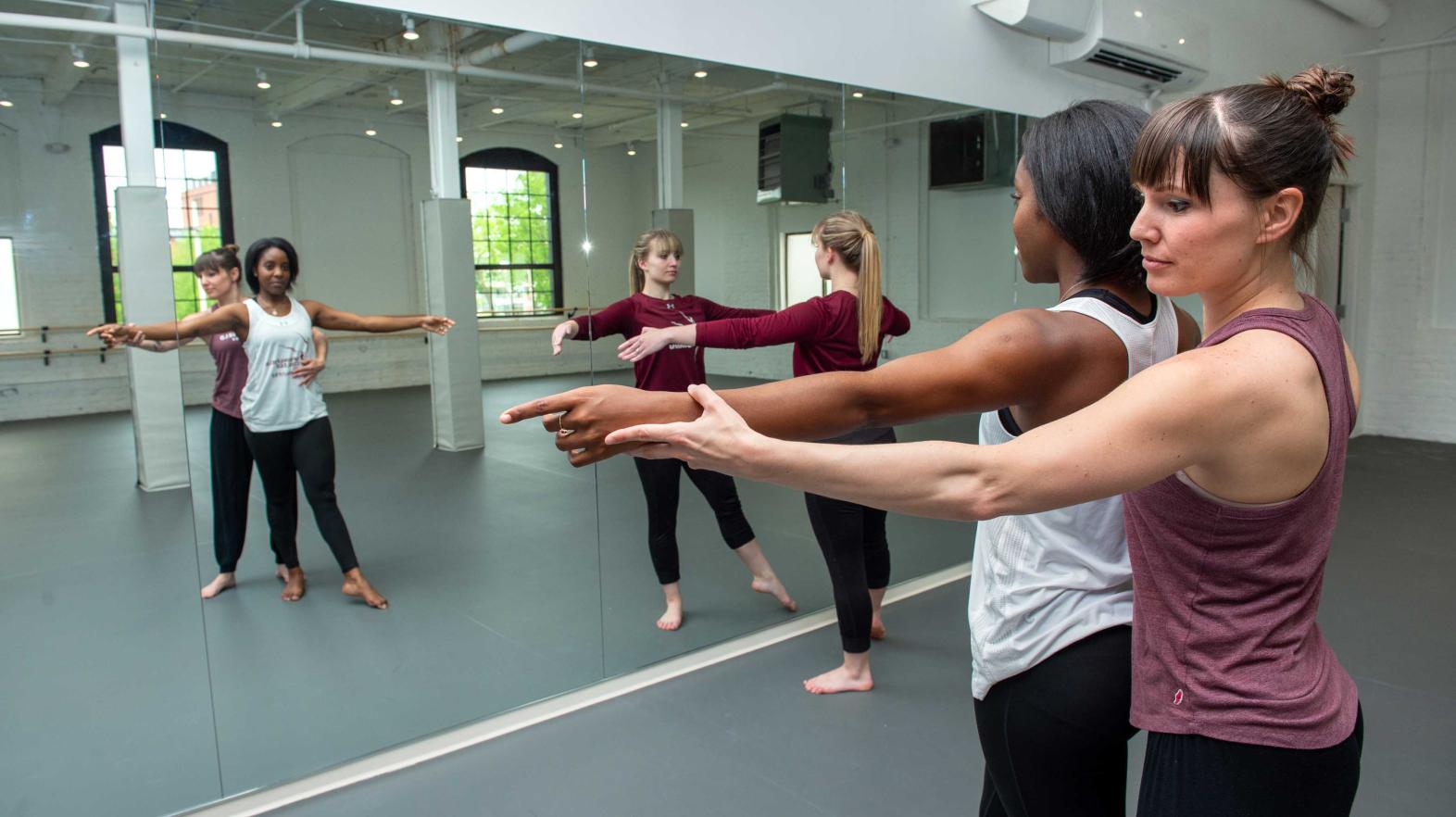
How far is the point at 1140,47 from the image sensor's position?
15.1ft

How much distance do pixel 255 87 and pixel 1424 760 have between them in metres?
3.72

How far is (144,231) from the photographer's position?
2.27m

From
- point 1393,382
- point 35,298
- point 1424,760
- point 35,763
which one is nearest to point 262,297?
point 35,298

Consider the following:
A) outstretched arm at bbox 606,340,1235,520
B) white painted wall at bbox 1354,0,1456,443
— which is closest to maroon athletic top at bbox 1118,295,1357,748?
outstretched arm at bbox 606,340,1235,520

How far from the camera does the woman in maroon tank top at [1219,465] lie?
82 centimetres

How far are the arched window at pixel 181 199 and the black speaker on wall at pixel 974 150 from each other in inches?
116

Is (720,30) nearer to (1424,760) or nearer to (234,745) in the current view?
(234,745)

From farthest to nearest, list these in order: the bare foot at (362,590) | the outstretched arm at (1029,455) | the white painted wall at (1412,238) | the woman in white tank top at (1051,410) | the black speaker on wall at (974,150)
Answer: the white painted wall at (1412,238), the black speaker on wall at (974,150), the bare foot at (362,590), the woman in white tank top at (1051,410), the outstretched arm at (1029,455)

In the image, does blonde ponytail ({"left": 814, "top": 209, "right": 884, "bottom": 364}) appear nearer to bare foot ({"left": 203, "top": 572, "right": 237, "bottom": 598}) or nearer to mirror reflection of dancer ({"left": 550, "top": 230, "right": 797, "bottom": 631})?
mirror reflection of dancer ({"left": 550, "top": 230, "right": 797, "bottom": 631})

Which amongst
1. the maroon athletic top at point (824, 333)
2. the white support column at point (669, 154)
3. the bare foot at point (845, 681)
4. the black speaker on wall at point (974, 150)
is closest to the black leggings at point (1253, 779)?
the maroon athletic top at point (824, 333)

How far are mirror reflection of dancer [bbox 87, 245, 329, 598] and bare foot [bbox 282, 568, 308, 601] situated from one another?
0.13 meters

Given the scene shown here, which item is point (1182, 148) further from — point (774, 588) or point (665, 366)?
point (774, 588)

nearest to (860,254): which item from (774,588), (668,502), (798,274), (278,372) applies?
(798,274)

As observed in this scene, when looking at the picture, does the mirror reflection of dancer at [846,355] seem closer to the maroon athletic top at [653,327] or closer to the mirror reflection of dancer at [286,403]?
the maroon athletic top at [653,327]
